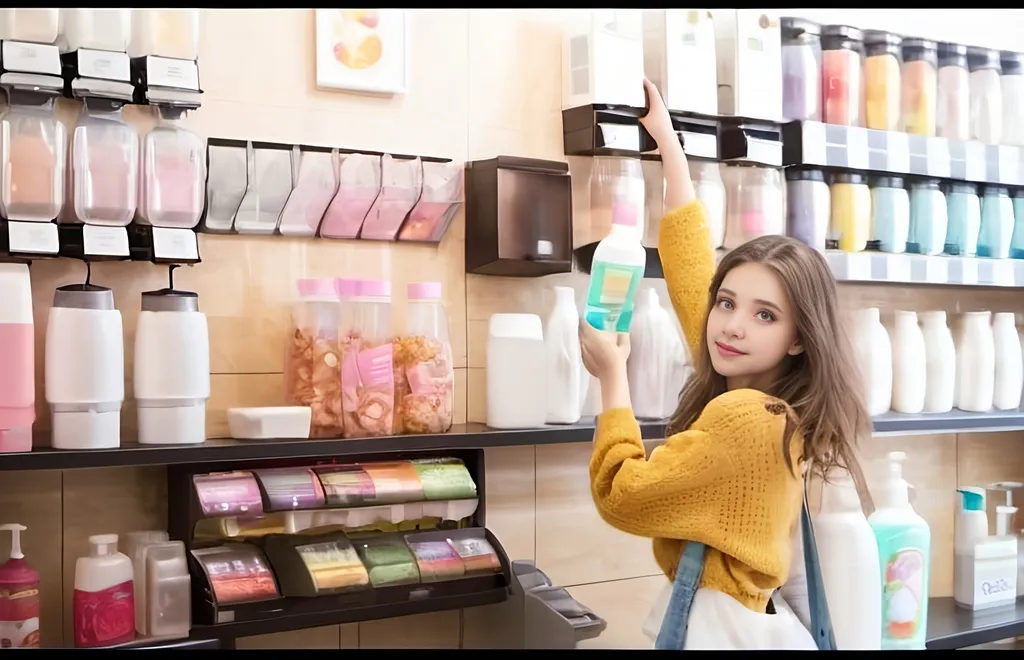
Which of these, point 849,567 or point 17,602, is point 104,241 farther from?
point 849,567

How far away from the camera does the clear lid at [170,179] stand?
72.0 inches

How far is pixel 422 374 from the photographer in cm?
200

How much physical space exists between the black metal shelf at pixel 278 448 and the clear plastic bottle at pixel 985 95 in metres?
1.42

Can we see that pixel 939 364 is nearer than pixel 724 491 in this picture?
No

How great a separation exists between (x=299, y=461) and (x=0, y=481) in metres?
0.53

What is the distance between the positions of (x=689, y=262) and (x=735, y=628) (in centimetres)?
72

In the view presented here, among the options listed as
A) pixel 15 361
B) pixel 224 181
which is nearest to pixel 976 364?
pixel 224 181

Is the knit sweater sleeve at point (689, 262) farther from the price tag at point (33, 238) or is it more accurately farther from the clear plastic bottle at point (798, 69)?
the price tag at point (33, 238)

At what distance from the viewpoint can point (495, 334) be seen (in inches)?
84.0

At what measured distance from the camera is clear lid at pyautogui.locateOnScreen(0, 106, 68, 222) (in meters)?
1.71

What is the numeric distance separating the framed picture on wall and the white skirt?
1.23m

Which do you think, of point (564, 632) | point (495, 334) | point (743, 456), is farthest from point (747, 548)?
point (495, 334)

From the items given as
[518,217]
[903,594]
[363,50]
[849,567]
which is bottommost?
[903,594]

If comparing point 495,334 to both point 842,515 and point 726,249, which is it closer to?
point 726,249
